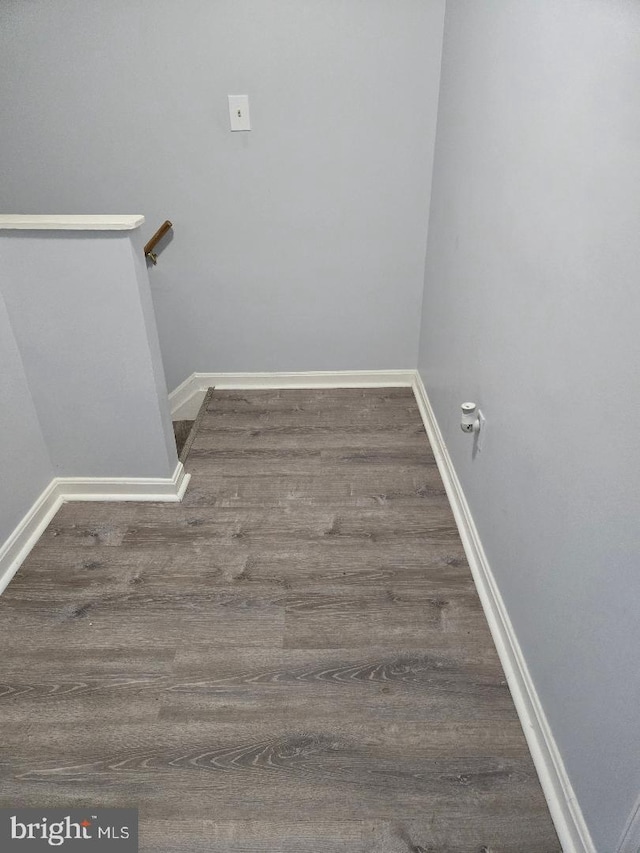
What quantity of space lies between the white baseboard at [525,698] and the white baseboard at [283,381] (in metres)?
0.88

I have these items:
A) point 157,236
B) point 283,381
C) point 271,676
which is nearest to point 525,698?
point 271,676

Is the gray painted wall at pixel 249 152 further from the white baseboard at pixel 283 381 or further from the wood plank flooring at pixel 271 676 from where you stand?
the wood plank flooring at pixel 271 676

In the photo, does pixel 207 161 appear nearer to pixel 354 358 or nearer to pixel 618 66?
pixel 354 358

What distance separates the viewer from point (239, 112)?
2213 mm

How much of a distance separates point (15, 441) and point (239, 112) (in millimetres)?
1542

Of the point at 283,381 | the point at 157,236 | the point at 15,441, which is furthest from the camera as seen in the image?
the point at 283,381

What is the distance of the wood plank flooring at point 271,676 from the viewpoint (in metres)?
1.15

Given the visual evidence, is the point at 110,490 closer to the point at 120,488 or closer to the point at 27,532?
the point at 120,488

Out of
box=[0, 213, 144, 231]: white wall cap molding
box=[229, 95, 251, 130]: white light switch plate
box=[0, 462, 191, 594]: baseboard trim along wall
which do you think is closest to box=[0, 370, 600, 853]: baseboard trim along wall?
→ box=[0, 462, 191, 594]: baseboard trim along wall

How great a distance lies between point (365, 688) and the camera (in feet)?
4.54

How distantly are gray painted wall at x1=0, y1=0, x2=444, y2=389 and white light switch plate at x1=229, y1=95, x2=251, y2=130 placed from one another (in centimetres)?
3

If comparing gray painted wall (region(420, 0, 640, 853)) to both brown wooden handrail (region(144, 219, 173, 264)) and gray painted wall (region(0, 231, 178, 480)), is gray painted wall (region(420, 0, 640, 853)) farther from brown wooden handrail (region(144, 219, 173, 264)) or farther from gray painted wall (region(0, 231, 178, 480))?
brown wooden handrail (region(144, 219, 173, 264))

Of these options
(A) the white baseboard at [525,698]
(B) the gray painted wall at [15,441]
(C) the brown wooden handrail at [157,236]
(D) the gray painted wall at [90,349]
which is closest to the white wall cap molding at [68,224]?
(D) the gray painted wall at [90,349]

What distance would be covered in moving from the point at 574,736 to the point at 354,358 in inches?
77.2
